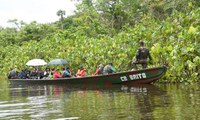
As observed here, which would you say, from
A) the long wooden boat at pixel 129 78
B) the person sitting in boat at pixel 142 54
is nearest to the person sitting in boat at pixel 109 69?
the long wooden boat at pixel 129 78

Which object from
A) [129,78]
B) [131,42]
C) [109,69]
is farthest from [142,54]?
[131,42]

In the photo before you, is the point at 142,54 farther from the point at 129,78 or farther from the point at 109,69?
the point at 109,69

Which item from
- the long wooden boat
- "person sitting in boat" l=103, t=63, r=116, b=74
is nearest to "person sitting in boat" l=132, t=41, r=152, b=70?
the long wooden boat

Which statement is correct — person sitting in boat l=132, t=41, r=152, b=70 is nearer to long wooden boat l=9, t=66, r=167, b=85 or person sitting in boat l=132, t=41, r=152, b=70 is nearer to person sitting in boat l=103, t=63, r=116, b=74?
long wooden boat l=9, t=66, r=167, b=85

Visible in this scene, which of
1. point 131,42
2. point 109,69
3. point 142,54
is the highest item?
point 131,42

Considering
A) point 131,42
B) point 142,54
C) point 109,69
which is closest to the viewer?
point 142,54

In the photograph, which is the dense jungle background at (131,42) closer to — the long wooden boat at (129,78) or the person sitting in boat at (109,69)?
the long wooden boat at (129,78)

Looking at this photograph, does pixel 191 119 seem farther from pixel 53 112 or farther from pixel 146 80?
pixel 146 80

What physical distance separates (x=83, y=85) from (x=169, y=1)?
17983mm

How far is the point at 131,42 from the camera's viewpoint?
56.4ft

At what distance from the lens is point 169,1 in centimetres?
3106

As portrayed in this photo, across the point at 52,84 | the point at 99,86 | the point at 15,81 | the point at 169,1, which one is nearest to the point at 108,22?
the point at 169,1

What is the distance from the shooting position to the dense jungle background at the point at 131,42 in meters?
13.5

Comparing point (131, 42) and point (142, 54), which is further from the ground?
point (131, 42)
